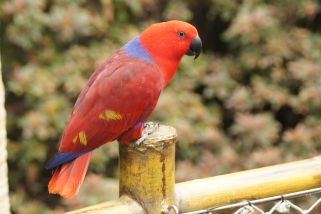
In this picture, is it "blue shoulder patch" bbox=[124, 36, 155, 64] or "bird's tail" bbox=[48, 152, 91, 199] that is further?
"blue shoulder patch" bbox=[124, 36, 155, 64]

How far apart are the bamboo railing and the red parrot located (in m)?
0.08

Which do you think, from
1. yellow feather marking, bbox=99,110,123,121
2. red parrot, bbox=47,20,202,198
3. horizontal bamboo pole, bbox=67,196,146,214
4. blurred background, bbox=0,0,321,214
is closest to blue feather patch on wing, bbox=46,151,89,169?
red parrot, bbox=47,20,202,198

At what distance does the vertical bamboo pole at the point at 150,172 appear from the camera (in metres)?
1.25

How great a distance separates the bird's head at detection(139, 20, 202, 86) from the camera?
5.45ft

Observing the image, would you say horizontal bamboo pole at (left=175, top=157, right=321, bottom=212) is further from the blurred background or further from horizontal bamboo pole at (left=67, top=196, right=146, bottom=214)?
the blurred background

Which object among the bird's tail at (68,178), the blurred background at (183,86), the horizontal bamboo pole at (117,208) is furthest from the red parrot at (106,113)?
the blurred background at (183,86)

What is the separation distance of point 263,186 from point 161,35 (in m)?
0.56

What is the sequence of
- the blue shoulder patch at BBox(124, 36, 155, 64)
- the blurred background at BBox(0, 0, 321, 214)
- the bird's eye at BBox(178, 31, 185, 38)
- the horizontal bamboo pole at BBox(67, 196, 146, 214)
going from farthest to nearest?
the blurred background at BBox(0, 0, 321, 214), the bird's eye at BBox(178, 31, 185, 38), the blue shoulder patch at BBox(124, 36, 155, 64), the horizontal bamboo pole at BBox(67, 196, 146, 214)

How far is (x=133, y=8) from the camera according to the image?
297 cm

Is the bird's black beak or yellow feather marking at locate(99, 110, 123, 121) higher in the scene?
the bird's black beak

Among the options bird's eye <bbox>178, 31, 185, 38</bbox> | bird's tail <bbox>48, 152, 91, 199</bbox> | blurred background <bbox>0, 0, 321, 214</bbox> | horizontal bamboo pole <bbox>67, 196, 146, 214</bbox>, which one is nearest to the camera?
horizontal bamboo pole <bbox>67, 196, 146, 214</bbox>

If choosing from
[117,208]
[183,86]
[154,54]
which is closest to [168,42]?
[154,54]

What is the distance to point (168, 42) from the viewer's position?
5.55 feet

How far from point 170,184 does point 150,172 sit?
0.17 ft
